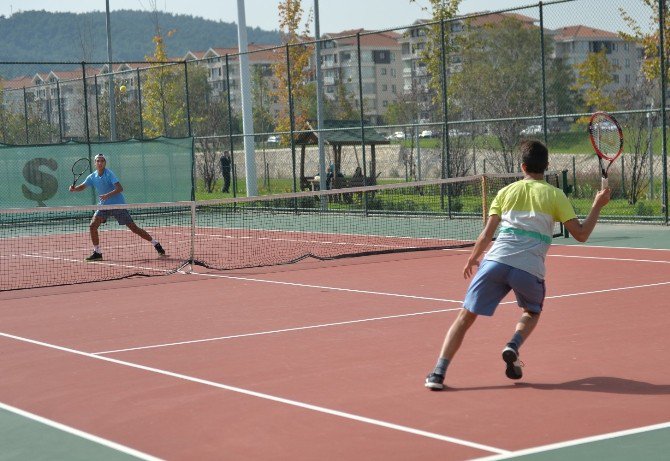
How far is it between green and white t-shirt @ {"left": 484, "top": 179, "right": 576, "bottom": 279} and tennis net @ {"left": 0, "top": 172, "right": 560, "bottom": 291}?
316 inches

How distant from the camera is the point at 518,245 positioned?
7227mm

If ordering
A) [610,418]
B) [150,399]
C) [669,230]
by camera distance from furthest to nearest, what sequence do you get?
[669,230] < [150,399] < [610,418]

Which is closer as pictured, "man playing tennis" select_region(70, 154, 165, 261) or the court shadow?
the court shadow

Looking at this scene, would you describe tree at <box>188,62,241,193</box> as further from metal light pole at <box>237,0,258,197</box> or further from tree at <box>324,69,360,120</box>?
tree at <box>324,69,360,120</box>

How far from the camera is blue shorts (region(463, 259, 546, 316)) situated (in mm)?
7195

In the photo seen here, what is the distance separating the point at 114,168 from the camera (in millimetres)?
26219

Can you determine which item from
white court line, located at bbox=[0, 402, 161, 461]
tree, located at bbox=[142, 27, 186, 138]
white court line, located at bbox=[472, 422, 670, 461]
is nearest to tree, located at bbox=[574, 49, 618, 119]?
tree, located at bbox=[142, 27, 186, 138]

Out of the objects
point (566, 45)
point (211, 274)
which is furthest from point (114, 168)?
point (211, 274)

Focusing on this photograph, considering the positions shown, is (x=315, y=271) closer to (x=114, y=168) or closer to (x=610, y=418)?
(x=610, y=418)

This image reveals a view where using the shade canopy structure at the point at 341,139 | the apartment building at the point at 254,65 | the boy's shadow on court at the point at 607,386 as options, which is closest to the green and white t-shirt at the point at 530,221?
the boy's shadow on court at the point at 607,386

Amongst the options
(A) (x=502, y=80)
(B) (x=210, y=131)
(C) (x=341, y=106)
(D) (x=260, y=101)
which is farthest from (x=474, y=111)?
(D) (x=260, y=101)

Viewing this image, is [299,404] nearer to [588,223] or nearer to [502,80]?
[588,223]

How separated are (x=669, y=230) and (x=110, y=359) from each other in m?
11.2

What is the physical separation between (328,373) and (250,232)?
13.9 m
